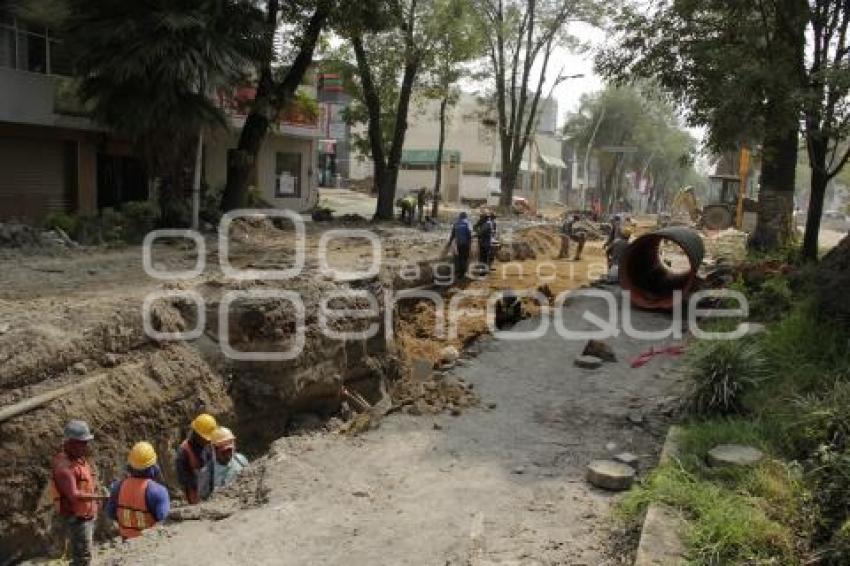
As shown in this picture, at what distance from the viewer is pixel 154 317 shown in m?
8.24

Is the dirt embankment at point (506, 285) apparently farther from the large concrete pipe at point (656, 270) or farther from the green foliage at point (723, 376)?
the green foliage at point (723, 376)

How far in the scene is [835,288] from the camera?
8.22 meters

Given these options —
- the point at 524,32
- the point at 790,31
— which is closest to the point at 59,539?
the point at 790,31

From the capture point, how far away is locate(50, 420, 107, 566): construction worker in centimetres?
564

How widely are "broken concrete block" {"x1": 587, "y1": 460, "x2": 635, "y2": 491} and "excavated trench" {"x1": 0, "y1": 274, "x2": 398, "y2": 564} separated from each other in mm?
4007

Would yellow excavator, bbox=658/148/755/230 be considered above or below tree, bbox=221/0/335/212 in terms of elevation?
below

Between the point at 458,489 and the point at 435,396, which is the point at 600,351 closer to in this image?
the point at 435,396

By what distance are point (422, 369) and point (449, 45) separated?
48.2ft

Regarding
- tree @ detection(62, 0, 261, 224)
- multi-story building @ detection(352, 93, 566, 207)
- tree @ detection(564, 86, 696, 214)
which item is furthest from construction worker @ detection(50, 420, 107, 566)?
tree @ detection(564, 86, 696, 214)

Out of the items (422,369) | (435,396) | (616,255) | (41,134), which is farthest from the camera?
(41,134)

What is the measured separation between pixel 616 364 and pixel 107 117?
10.7m

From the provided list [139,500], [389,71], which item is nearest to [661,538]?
[139,500]

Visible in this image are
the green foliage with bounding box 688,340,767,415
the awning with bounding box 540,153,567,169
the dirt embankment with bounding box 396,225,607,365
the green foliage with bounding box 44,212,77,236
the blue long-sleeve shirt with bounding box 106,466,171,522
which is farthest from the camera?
the awning with bounding box 540,153,567,169

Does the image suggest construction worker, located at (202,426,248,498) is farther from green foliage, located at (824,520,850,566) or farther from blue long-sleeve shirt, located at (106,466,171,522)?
green foliage, located at (824,520,850,566)
